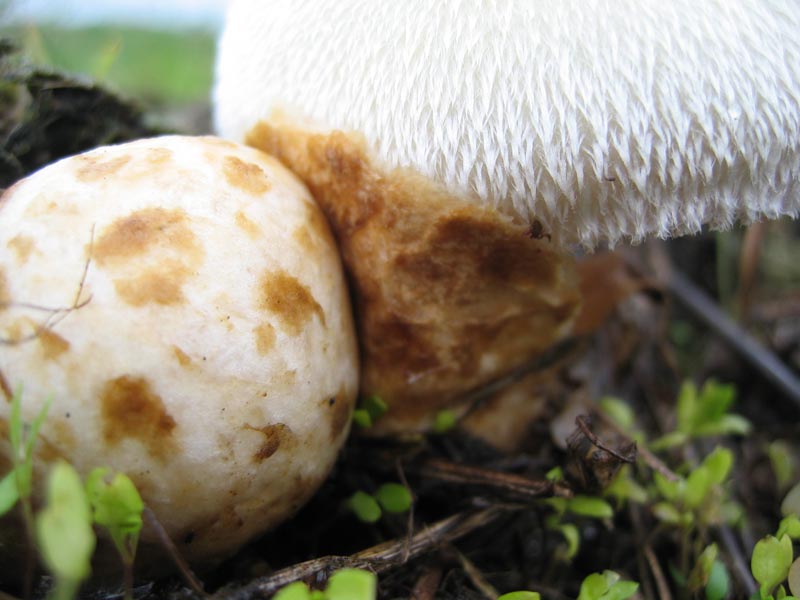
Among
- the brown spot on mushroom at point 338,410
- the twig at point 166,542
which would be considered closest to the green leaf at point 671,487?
the brown spot on mushroom at point 338,410

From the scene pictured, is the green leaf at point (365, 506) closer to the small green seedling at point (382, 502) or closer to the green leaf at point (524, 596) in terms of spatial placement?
the small green seedling at point (382, 502)

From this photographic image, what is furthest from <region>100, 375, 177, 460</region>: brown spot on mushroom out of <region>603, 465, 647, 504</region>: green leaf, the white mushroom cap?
<region>603, 465, 647, 504</region>: green leaf

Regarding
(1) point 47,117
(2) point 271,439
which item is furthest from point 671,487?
(1) point 47,117

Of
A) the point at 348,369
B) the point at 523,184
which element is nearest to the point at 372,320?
the point at 348,369

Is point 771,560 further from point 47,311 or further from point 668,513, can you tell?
point 47,311

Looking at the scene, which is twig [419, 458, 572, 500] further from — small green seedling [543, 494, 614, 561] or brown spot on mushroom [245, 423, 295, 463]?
brown spot on mushroom [245, 423, 295, 463]
